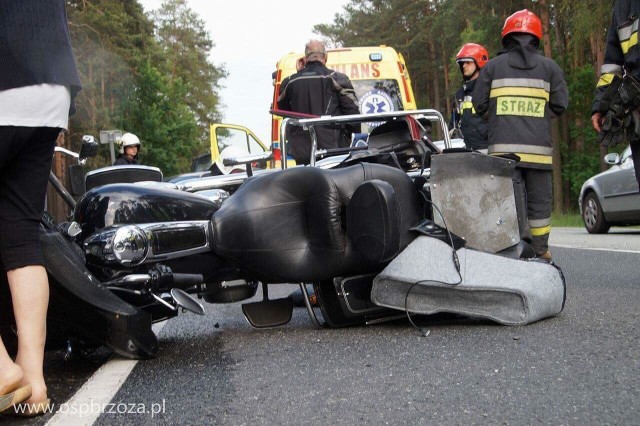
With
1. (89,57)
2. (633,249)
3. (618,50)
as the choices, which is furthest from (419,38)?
(618,50)

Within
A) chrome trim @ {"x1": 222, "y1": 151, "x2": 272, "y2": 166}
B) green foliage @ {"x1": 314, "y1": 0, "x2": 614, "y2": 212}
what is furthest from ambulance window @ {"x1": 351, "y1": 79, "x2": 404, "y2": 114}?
green foliage @ {"x1": 314, "y1": 0, "x2": 614, "y2": 212}

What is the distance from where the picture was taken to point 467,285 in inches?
206

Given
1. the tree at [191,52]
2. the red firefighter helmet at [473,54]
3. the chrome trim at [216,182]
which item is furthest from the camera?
the tree at [191,52]

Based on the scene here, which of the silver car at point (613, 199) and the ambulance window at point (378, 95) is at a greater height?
the ambulance window at point (378, 95)

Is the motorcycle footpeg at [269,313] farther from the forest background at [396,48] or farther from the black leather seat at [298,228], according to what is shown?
the forest background at [396,48]

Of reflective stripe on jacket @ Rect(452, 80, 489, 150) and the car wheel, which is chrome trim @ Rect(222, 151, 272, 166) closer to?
reflective stripe on jacket @ Rect(452, 80, 489, 150)

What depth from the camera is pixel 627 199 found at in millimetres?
15289

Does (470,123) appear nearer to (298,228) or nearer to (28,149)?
(298,228)

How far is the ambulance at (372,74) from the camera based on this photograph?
13.4 m

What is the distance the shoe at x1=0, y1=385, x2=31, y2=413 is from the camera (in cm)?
333

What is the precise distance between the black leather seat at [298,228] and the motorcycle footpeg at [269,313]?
0.42 m

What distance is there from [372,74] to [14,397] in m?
10.6

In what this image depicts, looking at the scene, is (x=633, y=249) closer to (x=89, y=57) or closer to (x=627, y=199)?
(x=627, y=199)

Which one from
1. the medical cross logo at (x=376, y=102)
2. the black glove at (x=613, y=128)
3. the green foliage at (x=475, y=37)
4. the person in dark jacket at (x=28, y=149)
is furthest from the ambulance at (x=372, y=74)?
the green foliage at (x=475, y=37)
